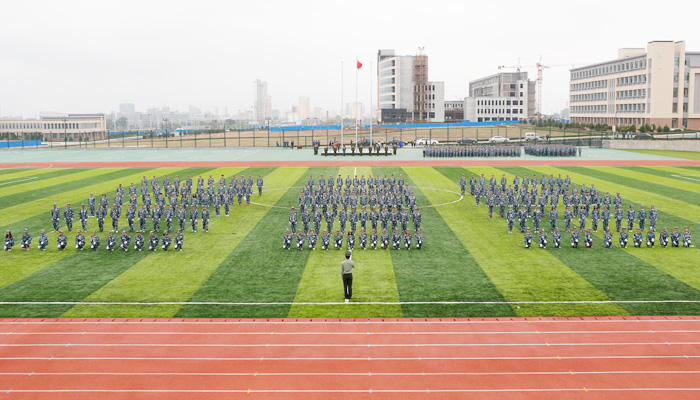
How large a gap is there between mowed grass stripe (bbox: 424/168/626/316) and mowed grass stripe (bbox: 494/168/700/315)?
17.4 inches

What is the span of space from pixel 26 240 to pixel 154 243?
4.95 meters

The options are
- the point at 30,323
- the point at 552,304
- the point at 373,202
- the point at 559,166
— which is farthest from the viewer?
the point at 559,166

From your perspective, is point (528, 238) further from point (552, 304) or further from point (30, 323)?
point (30, 323)

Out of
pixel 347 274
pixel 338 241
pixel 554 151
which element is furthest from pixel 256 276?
pixel 554 151

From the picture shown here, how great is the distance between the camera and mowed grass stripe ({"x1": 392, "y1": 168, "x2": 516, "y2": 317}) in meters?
15.0

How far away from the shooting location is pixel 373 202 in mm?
27953

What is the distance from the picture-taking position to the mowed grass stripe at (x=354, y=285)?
14.9 meters

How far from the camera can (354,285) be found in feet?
56.6

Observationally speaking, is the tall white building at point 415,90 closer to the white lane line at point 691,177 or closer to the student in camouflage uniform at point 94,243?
the white lane line at point 691,177
